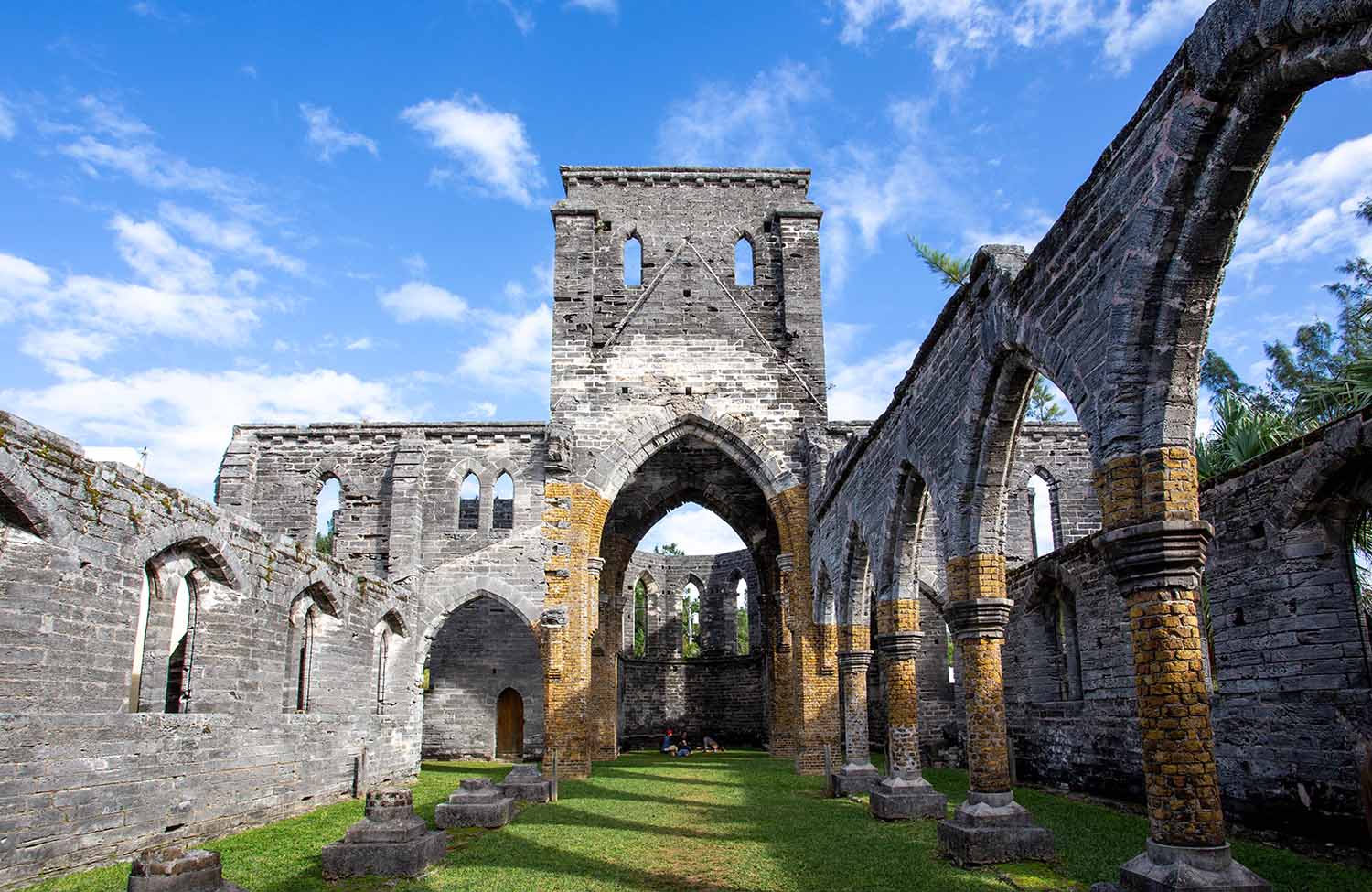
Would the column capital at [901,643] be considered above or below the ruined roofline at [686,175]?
below

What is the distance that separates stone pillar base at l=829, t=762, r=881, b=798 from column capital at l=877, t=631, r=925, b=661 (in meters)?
3.18

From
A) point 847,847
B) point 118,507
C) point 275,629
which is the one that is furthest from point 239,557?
point 847,847

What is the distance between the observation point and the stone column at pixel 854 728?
49.1 ft

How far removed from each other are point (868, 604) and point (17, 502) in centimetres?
1224

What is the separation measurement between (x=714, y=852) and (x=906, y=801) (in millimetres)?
2989

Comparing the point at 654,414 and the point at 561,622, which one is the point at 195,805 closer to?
the point at 561,622

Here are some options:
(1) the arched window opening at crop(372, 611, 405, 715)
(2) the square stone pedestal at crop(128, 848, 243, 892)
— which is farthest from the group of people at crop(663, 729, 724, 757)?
(2) the square stone pedestal at crop(128, 848, 243, 892)

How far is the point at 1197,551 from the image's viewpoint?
226 inches

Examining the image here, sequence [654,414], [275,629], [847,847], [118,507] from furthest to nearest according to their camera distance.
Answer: [654,414] < [275,629] < [847,847] < [118,507]

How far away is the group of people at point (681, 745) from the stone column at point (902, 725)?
1537 cm

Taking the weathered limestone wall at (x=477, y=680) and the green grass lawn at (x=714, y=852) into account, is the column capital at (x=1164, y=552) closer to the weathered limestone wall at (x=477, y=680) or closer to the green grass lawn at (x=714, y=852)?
the green grass lawn at (x=714, y=852)

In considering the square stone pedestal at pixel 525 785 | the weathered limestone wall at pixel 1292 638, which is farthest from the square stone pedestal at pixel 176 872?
the weathered limestone wall at pixel 1292 638

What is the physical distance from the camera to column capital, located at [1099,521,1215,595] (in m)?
5.73

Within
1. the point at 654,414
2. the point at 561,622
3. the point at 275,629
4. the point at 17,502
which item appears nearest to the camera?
the point at 17,502
